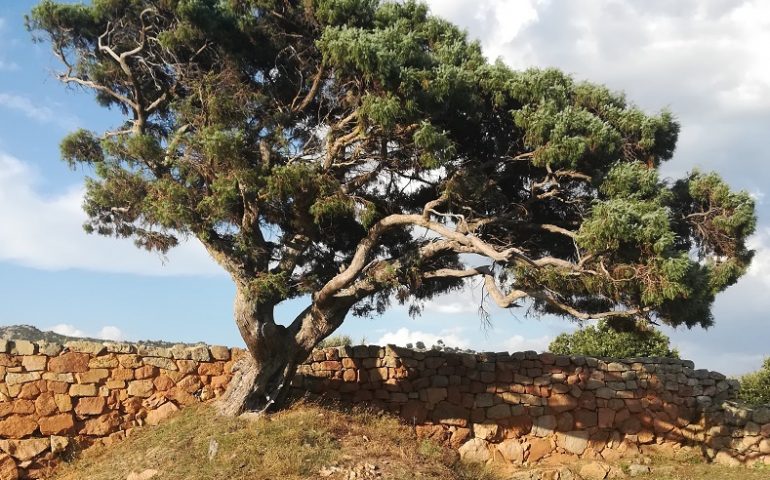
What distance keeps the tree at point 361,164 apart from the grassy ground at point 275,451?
0.84 m

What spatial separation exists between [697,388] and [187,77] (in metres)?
→ 12.2

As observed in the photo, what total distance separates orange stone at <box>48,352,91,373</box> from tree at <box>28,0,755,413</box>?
6.90 ft

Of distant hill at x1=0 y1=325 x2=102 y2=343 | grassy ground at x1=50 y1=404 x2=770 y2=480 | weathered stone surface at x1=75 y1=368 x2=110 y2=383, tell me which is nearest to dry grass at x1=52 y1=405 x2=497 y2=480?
grassy ground at x1=50 y1=404 x2=770 y2=480

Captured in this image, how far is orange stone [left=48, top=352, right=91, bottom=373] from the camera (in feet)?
36.3

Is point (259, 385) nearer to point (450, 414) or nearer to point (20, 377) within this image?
point (20, 377)

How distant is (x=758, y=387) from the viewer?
1855 centimetres

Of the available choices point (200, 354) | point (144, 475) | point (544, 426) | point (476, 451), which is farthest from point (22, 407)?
point (544, 426)

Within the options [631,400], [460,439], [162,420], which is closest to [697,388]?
[631,400]

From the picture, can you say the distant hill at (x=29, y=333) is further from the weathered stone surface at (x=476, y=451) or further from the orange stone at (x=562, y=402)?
the orange stone at (x=562, y=402)

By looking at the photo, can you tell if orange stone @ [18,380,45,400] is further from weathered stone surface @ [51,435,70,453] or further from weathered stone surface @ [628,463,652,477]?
weathered stone surface @ [628,463,652,477]

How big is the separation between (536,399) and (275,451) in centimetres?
620

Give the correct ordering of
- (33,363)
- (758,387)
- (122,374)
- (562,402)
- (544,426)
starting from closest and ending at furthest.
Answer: (33,363) < (122,374) < (544,426) < (562,402) < (758,387)

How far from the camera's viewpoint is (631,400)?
47.6 feet

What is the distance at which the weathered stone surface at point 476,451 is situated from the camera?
41.9ft
